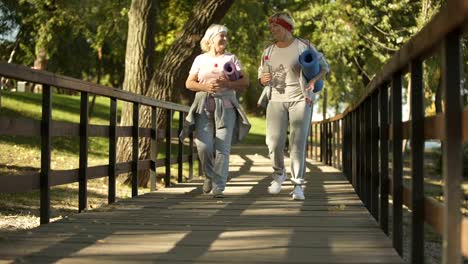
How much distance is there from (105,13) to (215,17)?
13481 millimetres

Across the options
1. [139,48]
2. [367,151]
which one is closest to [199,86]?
[367,151]

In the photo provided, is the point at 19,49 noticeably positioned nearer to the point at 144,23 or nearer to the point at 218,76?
the point at 144,23

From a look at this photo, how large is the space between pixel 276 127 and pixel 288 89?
42 centimetres

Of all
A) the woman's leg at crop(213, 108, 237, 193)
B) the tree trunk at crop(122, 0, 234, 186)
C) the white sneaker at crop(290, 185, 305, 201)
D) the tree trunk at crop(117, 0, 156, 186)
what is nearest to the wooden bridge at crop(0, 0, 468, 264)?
the white sneaker at crop(290, 185, 305, 201)

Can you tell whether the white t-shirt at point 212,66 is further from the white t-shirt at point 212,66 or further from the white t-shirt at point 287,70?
the white t-shirt at point 287,70

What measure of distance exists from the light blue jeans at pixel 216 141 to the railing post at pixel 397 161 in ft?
11.5

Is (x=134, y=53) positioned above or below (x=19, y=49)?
below

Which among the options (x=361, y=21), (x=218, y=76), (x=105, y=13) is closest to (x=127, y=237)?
(x=218, y=76)

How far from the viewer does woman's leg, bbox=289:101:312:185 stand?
7.63 metres

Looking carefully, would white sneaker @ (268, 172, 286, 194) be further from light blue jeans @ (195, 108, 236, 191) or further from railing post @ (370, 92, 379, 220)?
railing post @ (370, 92, 379, 220)

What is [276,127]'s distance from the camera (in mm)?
7848

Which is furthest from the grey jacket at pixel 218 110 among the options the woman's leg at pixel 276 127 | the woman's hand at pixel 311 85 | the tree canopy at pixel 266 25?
the tree canopy at pixel 266 25

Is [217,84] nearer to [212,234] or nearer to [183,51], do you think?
[212,234]

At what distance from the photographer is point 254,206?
7.30m
